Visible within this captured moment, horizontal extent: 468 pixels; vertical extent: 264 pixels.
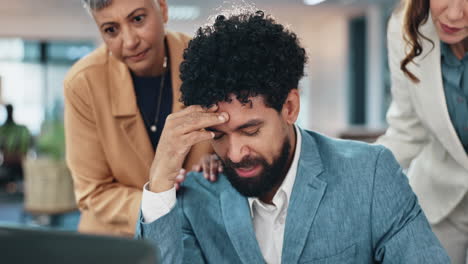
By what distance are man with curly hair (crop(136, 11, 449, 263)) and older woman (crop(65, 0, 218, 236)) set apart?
397 mm

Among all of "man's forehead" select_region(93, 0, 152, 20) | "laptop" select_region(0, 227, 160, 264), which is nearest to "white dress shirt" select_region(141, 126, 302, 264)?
"man's forehead" select_region(93, 0, 152, 20)

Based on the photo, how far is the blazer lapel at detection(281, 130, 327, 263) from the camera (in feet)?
5.12

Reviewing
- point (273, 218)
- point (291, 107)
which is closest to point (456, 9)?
point (291, 107)

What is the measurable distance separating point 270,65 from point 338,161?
1.20 ft

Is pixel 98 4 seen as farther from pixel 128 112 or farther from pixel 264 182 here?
pixel 264 182

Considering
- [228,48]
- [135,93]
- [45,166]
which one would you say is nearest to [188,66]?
[228,48]

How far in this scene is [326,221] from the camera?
1.59 m

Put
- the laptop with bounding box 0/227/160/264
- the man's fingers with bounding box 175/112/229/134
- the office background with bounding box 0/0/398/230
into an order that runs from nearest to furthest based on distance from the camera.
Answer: the laptop with bounding box 0/227/160/264
the man's fingers with bounding box 175/112/229/134
the office background with bounding box 0/0/398/230

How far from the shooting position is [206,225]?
167 cm

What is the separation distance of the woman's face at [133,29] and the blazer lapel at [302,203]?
2.01ft

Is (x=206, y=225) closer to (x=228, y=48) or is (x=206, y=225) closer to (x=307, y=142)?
(x=307, y=142)

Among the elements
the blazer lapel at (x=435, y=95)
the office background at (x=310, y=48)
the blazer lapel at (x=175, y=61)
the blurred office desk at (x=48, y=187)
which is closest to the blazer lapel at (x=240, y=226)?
the blazer lapel at (x=175, y=61)

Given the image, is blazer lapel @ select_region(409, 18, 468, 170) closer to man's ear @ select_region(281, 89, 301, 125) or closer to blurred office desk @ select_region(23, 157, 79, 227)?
man's ear @ select_region(281, 89, 301, 125)

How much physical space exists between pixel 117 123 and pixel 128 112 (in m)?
0.06
